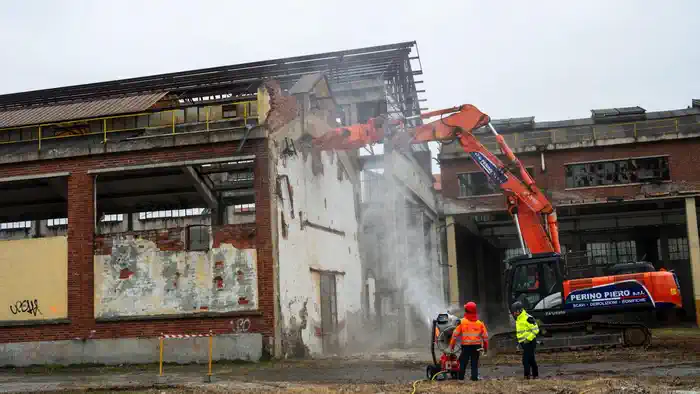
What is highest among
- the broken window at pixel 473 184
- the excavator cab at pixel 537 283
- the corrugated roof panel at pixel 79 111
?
the corrugated roof panel at pixel 79 111

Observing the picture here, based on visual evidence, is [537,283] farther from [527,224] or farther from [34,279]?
[34,279]

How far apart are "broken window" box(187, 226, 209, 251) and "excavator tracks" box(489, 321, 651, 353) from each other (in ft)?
31.1

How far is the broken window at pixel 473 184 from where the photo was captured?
38781mm

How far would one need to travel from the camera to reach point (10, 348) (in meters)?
22.0

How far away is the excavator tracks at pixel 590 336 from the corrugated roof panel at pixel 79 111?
44.7ft

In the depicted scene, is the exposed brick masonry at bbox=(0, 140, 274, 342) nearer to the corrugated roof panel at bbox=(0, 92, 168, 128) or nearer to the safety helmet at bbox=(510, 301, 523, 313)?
the corrugated roof panel at bbox=(0, 92, 168, 128)

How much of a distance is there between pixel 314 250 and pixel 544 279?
7.23 meters

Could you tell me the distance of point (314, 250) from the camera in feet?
79.2

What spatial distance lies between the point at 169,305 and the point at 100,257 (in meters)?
2.61

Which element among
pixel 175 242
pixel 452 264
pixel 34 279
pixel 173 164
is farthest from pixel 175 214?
pixel 452 264

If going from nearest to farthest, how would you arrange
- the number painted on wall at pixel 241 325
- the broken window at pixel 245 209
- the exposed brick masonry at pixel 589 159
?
the number painted on wall at pixel 241 325 < the broken window at pixel 245 209 < the exposed brick masonry at pixel 589 159

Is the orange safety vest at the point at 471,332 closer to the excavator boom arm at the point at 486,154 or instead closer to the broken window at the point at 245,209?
the excavator boom arm at the point at 486,154

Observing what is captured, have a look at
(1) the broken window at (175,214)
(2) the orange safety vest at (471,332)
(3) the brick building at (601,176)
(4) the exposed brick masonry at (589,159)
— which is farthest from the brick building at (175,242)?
(3) the brick building at (601,176)

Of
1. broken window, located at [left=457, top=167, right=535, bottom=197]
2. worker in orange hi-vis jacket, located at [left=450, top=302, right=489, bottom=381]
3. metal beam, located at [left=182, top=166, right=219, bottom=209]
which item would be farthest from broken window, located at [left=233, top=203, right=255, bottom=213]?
worker in orange hi-vis jacket, located at [left=450, top=302, right=489, bottom=381]
